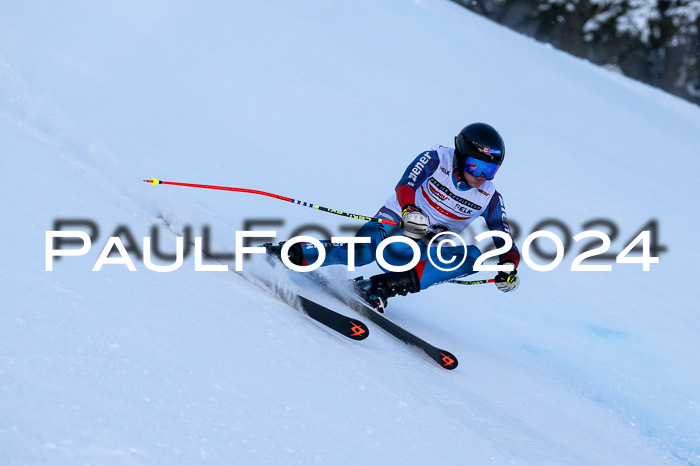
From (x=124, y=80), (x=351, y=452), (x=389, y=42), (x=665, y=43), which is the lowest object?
(x=351, y=452)

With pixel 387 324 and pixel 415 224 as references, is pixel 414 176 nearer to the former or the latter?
pixel 415 224

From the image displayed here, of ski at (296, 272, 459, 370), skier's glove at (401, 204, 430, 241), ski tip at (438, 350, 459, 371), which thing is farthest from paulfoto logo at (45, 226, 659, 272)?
ski tip at (438, 350, 459, 371)

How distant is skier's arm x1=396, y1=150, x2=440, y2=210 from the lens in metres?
4.09

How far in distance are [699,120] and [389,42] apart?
224 inches

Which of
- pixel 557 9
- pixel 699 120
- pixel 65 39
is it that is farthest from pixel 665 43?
pixel 65 39

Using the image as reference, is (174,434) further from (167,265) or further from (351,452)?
(167,265)

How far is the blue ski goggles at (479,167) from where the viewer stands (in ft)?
13.2

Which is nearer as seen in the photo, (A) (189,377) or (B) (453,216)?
(A) (189,377)

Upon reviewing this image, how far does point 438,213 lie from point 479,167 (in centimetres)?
38

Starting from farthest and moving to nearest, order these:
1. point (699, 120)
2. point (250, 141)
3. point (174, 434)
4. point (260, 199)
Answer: point (699, 120)
point (250, 141)
point (260, 199)
point (174, 434)

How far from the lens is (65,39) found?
7660 millimetres

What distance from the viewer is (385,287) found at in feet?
13.6

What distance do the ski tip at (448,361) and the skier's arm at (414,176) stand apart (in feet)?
2.62

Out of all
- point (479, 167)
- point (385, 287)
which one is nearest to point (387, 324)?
point (385, 287)
